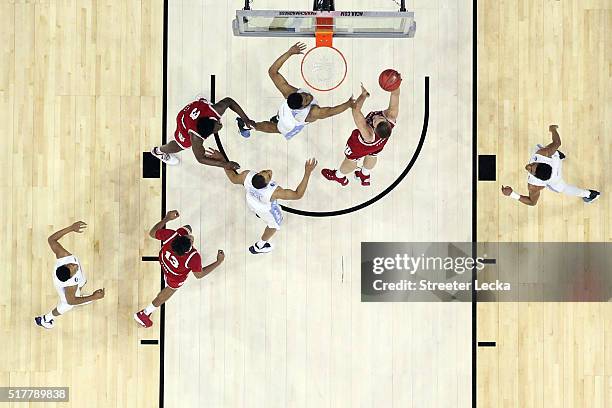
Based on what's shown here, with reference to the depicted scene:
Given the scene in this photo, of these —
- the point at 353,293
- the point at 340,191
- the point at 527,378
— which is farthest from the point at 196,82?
the point at 527,378

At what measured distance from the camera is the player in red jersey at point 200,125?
5578 mm

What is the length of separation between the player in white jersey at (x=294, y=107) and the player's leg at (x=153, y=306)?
2.11m

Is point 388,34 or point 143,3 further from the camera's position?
point 143,3

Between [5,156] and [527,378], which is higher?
[5,156]

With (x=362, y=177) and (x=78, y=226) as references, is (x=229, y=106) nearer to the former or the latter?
(x=362, y=177)

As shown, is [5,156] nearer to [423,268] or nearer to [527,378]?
[423,268]

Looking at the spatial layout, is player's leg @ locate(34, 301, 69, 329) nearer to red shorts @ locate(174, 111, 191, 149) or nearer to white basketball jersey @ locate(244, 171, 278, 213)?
red shorts @ locate(174, 111, 191, 149)

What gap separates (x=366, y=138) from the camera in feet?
18.6

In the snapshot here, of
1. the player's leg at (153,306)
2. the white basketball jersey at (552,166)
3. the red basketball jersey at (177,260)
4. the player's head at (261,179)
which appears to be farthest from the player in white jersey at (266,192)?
the white basketball jersey at (552,166)

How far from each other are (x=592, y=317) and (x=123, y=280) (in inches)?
210

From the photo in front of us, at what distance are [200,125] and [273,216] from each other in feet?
3.99

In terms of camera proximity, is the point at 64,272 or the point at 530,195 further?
the point at 530,195

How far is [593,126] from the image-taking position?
662 centimetres

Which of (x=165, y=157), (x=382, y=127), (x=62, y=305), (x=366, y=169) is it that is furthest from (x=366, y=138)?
(x=62, y=305)
